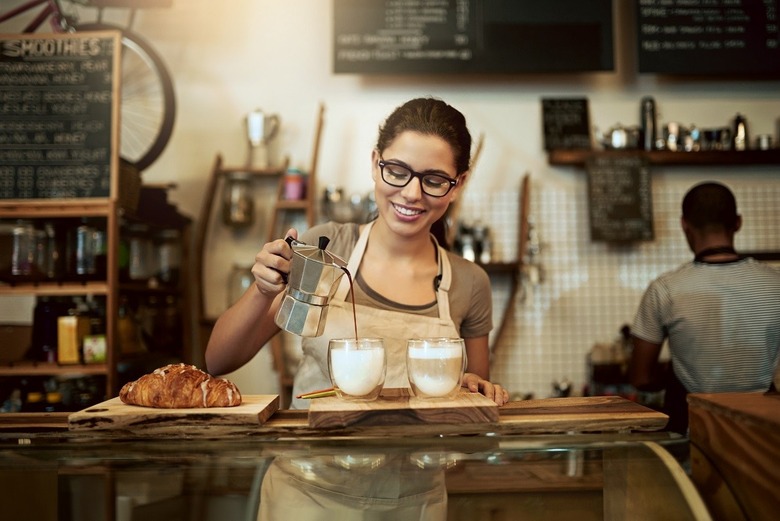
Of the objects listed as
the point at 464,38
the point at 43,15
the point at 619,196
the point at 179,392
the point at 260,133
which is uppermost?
the point at 43,15

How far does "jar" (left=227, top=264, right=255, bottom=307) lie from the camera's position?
3.80 m

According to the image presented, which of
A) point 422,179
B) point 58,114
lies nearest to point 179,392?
point 422,179

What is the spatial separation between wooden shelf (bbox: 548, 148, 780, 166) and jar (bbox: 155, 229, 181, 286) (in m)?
2.08

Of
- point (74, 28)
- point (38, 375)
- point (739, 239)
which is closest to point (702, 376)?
point (739, 239)

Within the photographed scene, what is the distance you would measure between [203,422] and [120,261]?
2093mm

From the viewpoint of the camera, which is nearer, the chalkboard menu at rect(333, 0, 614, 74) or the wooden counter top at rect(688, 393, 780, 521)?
the wooden counter top at rect(688, 393, 780, 521)

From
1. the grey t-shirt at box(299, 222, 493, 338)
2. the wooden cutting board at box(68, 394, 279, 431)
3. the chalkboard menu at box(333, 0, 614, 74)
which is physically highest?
the chalkboard menu at box(333, 0, 614, 74)

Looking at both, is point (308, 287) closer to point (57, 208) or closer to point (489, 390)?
point (489, 390)

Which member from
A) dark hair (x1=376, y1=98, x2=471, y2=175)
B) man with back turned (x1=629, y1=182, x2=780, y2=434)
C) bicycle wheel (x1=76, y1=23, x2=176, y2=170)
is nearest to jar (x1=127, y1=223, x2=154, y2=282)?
bicycle wheel (x1=76, y1=23, x2=176, y2=170)

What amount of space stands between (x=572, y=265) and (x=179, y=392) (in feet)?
9.94

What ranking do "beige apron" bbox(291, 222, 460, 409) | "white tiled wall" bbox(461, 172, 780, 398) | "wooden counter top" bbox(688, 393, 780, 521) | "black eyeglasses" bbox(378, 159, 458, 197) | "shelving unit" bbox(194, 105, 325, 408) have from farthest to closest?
"white tiled wall" bbox(461, 172, 780, 398) → "shelving unit" bbox(194, 105, 325, 408) → "beige apron" bbox(291, 222, 460, 409) → "black eyeglasses" bbox(378, 159, 458, 197) → "wooden counter top" bbox(688, 393, 780, 521)

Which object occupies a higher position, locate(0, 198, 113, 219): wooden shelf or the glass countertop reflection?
locate(0, 198, 113, 219): wooden shelf

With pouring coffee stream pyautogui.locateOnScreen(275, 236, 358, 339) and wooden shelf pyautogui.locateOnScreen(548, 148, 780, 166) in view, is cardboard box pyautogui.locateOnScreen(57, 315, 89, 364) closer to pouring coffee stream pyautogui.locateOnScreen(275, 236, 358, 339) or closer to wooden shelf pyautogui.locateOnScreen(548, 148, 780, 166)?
pouring coffee stream pyautogui.locateOnScreen(275, 236, 358, 339)

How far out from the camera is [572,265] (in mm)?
3965
